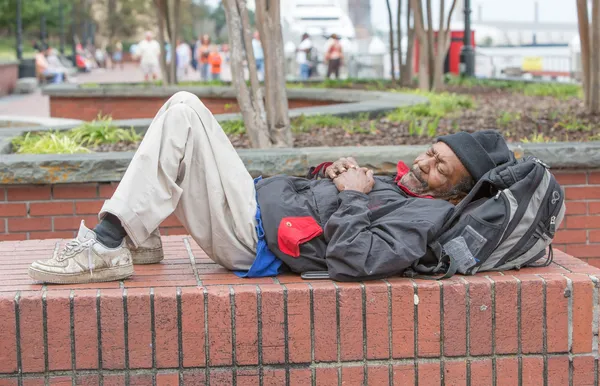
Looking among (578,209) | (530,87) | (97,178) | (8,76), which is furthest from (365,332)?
(8,76)

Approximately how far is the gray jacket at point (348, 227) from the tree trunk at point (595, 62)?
4.30 m

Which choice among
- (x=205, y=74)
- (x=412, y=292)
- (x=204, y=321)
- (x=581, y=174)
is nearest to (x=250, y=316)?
(x=204, y=321)

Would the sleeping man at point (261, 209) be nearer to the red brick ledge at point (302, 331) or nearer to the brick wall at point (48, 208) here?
the red brick ledge at point (302, 331)

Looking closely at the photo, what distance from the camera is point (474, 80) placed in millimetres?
16406

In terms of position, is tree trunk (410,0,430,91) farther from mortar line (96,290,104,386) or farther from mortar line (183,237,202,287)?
mortar line (96,290,104,386)

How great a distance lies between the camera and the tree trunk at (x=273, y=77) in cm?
662

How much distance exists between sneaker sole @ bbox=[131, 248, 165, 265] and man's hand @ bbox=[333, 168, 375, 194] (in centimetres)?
86

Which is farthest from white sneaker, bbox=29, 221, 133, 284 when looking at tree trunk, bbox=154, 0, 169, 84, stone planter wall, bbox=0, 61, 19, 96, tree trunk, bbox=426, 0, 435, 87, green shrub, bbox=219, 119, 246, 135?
stone planter wall, bbox=0, 61, 19, 96

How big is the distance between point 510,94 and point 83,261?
10.8 m

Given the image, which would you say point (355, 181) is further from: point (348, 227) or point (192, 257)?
point (192, 257)

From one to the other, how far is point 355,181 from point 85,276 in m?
1.18

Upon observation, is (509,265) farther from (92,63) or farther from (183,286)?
(92,63)

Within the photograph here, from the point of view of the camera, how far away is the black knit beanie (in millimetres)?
3850

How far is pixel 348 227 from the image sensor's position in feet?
11.5
